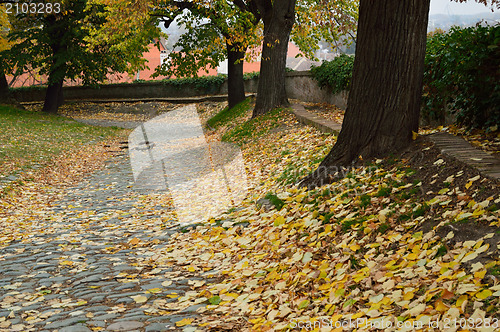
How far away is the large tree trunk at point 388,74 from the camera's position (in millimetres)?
5867

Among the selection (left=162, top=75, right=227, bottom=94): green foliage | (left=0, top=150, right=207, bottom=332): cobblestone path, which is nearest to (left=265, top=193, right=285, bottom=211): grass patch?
(left=0, top=150, right=207, bottom=332): cobblestone path

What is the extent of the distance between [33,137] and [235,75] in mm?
8918

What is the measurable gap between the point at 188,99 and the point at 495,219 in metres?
28.4

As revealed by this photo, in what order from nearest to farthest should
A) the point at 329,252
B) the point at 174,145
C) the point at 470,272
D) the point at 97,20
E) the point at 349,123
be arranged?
1. the point at 470,272
2. the point at 329,252
3. the point at 349,123
4. the point at 174,145
5. the point at 97,20

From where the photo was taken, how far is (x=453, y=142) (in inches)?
220

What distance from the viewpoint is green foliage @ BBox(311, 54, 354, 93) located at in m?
13.8

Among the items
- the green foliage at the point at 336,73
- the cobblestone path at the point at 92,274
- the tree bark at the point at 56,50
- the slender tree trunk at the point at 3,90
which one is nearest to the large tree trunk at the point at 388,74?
the cobblestone path at the point at 92,274

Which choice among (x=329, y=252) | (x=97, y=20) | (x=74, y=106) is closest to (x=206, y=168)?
(x=329, y=252)

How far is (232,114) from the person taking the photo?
19.2m

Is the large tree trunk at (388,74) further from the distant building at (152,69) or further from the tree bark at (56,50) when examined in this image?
the distant building at (152,69)

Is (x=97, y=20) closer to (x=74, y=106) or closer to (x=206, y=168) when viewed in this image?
(x=74, y=106)

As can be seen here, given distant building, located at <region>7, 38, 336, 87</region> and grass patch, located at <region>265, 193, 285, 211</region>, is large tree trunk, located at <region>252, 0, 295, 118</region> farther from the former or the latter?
distant building, located at <region>7, 38, 336, 87</region>

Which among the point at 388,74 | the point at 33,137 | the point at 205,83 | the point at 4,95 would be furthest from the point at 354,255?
the point at 205,83

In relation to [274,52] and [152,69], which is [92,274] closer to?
[274,52]
